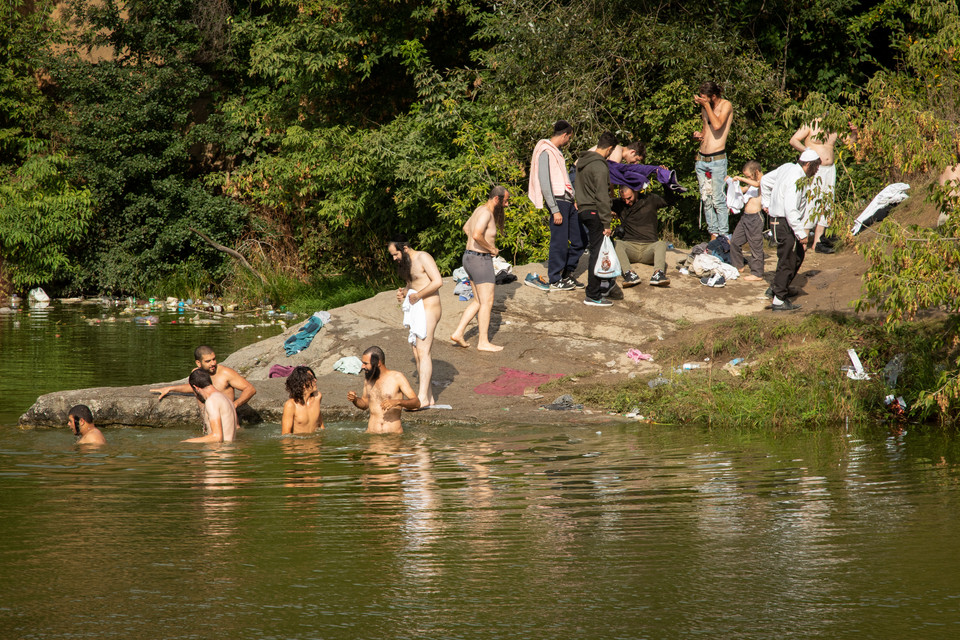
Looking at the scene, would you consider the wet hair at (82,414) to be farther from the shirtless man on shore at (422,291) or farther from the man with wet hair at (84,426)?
the shirtless man on shore at (422,291)

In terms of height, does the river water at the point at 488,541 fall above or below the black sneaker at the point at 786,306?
below

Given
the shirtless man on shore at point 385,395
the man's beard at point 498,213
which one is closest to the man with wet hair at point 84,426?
the shirtless man on shore at point 385,395

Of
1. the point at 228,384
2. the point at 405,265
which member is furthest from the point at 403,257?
the point at 228,384

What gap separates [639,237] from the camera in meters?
13.6

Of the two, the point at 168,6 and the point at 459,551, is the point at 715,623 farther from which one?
the point at 168,6

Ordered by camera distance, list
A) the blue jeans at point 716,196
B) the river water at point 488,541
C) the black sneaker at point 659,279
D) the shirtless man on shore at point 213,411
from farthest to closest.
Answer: the blue jeans at point 716,196, the black sneaker at point 659,279, the shirtless man on shore at point 213,411, the river water at point 488,541

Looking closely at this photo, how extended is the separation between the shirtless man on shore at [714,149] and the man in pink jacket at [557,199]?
2.05m

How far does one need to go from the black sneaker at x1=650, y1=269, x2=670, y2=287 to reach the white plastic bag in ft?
2.95

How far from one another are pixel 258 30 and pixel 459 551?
60.7ft

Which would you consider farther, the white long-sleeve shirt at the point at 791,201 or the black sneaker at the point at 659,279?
the black sneaker at the point at 659,279

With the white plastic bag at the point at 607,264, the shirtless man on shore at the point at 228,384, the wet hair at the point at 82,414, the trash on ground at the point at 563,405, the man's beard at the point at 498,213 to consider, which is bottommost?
the trash on ground at the point at 563,405

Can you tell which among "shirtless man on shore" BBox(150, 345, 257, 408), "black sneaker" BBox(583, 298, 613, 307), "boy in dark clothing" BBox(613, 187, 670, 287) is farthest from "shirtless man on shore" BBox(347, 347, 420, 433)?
"boy in dark clothing" BBox(613, 187, 670, 287)

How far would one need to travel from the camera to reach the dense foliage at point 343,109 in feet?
56.4

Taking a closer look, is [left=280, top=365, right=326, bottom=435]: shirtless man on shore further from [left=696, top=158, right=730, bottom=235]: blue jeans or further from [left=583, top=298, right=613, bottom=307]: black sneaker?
[left=696, top=158, right=730, bottom=235]: blue jeans
